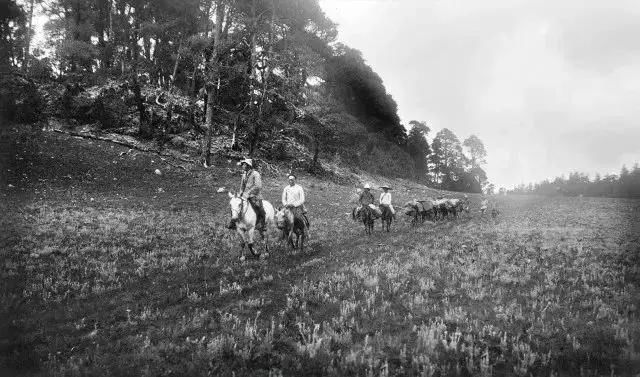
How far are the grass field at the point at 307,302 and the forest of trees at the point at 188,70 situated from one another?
1420cm

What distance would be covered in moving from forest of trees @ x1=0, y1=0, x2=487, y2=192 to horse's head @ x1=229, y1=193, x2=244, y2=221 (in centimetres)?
1652

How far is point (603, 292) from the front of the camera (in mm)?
7453

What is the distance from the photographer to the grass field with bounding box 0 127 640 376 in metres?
4.59

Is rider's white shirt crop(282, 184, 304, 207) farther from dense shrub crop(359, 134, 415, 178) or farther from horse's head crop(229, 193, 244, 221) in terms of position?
dense shrub crop(359, 134, 415, 178)

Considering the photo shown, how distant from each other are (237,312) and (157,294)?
2038 mm

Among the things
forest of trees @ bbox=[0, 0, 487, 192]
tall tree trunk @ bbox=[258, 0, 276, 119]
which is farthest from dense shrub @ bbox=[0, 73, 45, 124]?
tall tree trunk @ bbox=[258, 0, 276, 119]

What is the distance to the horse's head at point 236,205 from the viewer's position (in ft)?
34.3

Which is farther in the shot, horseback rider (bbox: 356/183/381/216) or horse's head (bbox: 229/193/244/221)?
horseback rider (bbox: 356/183/381/216)

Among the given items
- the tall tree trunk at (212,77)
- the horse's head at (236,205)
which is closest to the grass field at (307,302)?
the horse's head at (236,205)

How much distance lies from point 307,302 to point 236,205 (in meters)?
4.55

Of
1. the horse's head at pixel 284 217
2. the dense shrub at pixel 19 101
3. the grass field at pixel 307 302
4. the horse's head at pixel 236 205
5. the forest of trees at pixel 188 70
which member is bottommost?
the grass field at pixel 307 302

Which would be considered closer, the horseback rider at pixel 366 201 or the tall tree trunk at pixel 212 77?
the horseback rider at pixel 366 201

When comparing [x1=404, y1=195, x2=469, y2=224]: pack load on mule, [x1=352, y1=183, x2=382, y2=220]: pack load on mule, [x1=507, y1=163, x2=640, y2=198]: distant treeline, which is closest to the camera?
[x1=352, y1=183, x2=382, y2=220]: pack load on mule

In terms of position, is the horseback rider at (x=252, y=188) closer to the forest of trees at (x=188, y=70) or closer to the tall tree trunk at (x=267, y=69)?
the forest of trees at (x=188, y=70)
